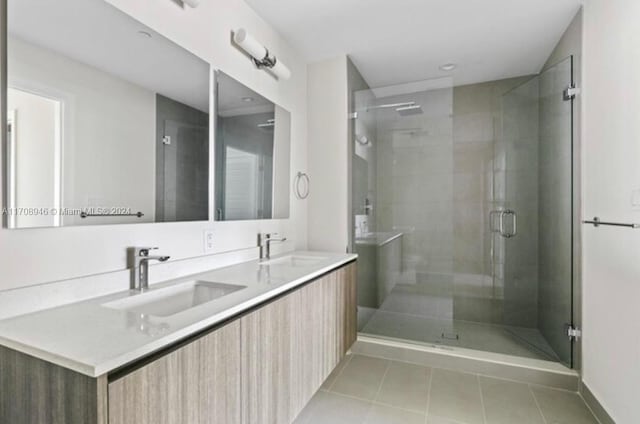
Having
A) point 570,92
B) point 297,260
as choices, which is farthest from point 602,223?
point 297,260

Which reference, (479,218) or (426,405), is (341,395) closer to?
(426,405)

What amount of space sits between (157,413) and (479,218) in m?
3.19

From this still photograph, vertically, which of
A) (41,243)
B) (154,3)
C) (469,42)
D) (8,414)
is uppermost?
(469,42)

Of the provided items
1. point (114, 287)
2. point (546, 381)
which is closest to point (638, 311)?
point (546, 381)

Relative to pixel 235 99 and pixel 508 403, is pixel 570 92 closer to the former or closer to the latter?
pixel 508 403

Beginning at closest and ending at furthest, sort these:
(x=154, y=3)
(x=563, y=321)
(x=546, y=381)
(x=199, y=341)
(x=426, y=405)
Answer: (x=199, y=341), (x=154, y=3), (x=426, y=405), (x=546, y=381), (x=563, y=321)

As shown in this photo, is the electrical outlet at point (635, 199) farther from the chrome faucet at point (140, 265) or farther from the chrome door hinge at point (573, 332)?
the chrome faucet at point (140, 265)

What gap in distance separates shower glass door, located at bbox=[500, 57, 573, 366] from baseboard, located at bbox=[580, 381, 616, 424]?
0.71 ft

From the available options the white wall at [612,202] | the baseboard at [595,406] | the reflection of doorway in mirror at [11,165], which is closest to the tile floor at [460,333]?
the baseboard at [595,406]

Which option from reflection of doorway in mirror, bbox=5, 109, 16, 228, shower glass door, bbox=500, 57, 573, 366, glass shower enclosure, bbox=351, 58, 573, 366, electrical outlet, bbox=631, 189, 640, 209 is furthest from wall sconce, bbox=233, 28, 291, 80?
electrical outlet, bbox=631, 189, 640, 209

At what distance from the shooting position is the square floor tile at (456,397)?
72.5 inches

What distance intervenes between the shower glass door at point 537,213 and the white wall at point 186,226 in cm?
200

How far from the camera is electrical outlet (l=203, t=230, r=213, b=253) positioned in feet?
5.71

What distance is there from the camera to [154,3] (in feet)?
4.72
